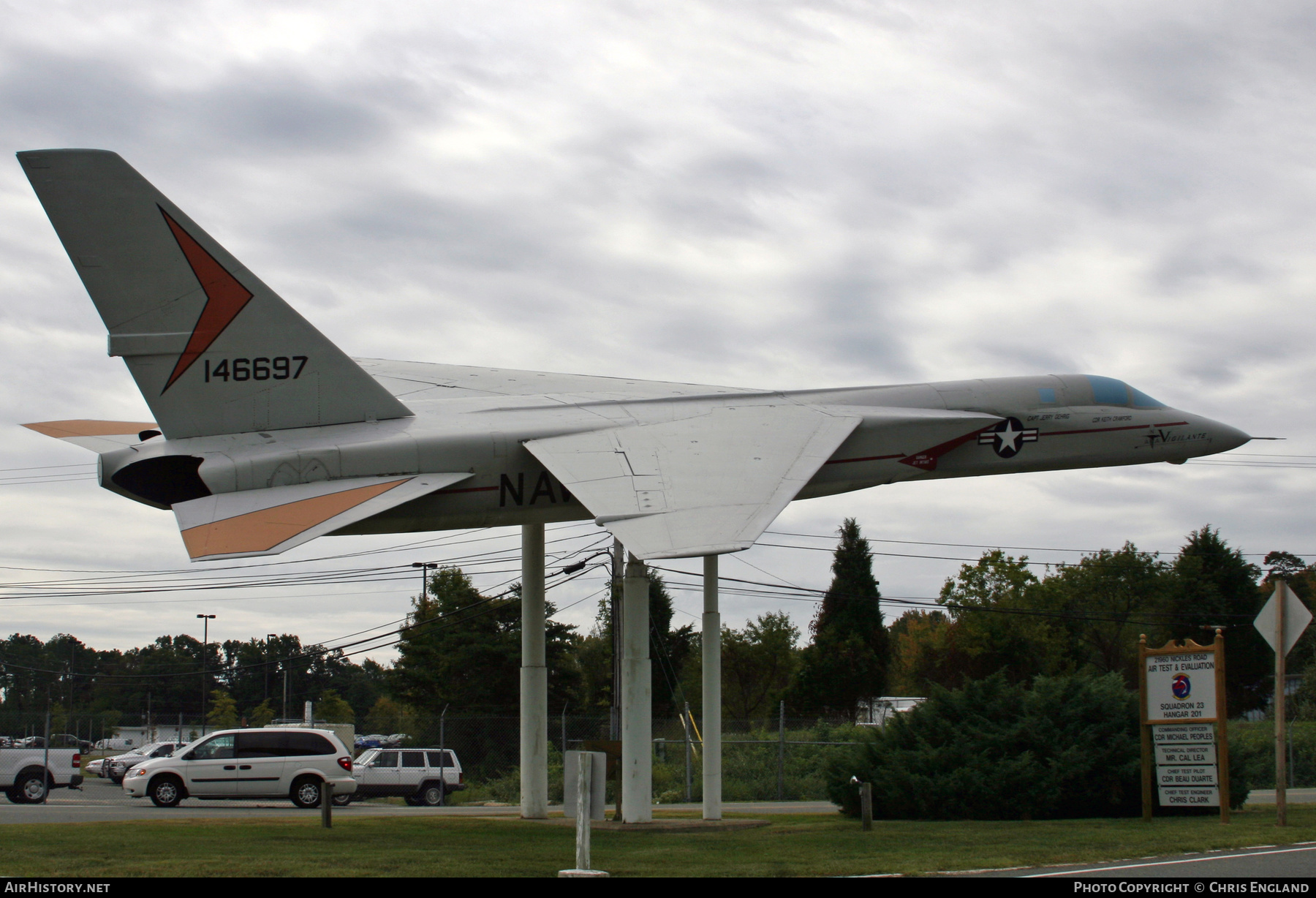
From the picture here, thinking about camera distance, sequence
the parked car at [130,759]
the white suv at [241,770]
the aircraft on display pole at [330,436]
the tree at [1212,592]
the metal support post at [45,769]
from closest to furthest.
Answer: the aircraft on display pole at [330,436]
the white suv at [241,770]
the metal support post at [45,769]
the parked car at [130,759]
the tree at [1212,592]

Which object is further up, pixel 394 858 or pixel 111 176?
pixel 111 176

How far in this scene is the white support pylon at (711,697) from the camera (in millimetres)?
18172

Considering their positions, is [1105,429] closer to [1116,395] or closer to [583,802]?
[1116,395]

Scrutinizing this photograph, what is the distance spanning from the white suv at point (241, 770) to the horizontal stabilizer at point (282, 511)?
12.6 metres

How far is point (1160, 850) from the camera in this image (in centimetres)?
1204

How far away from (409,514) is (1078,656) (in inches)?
2125

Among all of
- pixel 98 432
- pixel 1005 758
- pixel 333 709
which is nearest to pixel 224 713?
pixel 333 709

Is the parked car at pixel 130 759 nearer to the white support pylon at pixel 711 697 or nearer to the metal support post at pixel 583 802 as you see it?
the white support pylon at pixel 711 697

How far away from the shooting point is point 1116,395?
1805cm

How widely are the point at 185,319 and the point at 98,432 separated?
109 inches

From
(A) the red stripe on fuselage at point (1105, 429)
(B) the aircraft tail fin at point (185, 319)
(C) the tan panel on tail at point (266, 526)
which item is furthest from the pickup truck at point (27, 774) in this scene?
(A) the red stripe on fuselage at point (1105, 429)

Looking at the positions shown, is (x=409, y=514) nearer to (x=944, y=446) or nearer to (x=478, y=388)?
(x=478, y=388)

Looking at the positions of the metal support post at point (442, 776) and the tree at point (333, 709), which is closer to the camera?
the metal support post at point (442, 776)

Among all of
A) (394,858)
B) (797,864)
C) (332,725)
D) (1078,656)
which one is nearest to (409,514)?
(394,858)
